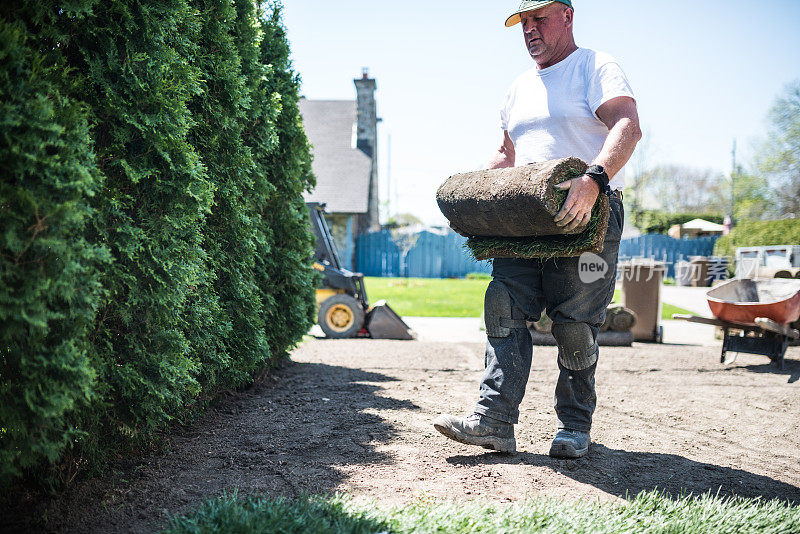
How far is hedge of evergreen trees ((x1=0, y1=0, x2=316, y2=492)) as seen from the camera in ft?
6.15

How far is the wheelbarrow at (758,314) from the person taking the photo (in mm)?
5844

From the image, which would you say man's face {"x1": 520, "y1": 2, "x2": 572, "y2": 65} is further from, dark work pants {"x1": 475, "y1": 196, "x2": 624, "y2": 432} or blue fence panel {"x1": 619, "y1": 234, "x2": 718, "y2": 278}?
blue fence panel {"x1": 619, "y1": 234, "x2": 718, "y2": 278}

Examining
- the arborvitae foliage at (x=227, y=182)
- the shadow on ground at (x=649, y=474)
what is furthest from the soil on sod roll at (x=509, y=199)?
the arborvitae foliage at (x=227, y=182)

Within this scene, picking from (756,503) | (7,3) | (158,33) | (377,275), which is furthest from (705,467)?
(377,275)

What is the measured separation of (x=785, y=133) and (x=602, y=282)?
3120 cm

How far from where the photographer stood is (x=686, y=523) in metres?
2.11

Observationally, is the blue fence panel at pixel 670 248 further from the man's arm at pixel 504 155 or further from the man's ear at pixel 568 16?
the man's ear at pixel 568 16

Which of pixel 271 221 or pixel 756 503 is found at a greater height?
pixel 271 221

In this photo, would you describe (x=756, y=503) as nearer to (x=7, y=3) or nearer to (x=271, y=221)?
(x=7, y=3)

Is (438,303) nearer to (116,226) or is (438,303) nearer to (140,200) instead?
(140,200)

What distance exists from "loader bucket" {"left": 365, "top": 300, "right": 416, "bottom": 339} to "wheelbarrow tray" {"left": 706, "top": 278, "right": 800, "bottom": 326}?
150 inches

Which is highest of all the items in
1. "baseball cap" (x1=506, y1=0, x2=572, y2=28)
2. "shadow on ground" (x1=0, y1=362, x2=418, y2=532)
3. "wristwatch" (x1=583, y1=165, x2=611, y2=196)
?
"baseball cap" (x1=506, y1=0, x2=572, y2=28)

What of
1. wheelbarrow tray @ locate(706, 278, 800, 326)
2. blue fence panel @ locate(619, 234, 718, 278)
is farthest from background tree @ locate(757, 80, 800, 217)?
wheelbarrow tray @ locate(706, 278, 800, 326)

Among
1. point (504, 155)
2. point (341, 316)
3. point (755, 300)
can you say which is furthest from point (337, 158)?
point (504, 155)
